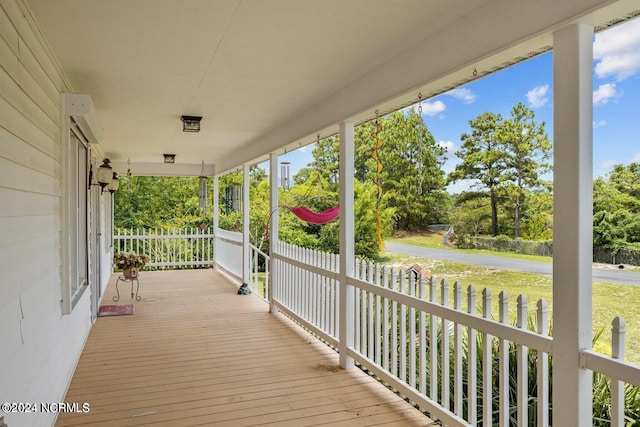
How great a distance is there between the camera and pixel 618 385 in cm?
182

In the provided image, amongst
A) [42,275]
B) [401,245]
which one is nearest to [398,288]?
[42,275]

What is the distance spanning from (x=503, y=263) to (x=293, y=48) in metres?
3.40

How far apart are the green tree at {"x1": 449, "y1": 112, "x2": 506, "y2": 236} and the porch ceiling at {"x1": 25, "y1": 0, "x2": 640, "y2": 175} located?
1.98m

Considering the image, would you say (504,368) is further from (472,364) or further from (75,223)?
(75,223)

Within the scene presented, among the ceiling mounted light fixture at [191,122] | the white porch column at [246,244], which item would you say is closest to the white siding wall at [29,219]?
the ceiling mounted light fixture at [191,122]

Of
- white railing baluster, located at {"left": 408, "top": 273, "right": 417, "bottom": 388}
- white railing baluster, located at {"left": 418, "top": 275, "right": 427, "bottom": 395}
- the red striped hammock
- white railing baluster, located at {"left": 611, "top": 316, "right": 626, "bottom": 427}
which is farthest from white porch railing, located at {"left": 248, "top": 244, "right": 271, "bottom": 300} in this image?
white railing baluster, located at {"left": 611, "top": 316, "right": 626, "bottom": 427}

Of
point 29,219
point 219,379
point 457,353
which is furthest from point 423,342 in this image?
point 29,219

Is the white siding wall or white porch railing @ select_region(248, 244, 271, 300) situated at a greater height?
the white siding wall

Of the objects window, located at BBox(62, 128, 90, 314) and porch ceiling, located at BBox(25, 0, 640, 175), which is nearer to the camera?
porch ceiling, located at BBox(25, 0, 640, 175)

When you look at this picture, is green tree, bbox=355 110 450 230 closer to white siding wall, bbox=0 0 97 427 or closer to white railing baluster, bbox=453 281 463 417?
white railing baluster, bbox=453 281 463 417

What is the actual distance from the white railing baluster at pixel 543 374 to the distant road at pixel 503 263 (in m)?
1.03

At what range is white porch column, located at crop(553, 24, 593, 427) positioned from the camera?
189 cm

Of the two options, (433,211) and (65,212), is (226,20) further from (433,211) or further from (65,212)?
(433,211)

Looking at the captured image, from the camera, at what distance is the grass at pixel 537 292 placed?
3105 mm
